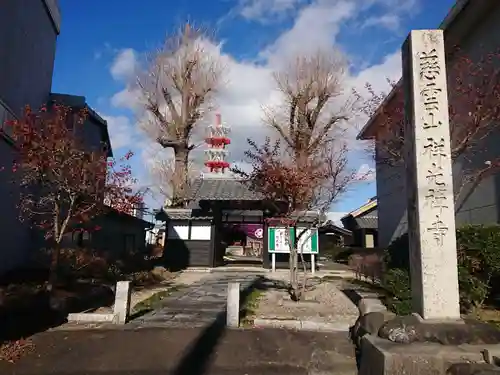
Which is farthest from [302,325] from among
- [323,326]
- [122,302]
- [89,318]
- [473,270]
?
[89,318]

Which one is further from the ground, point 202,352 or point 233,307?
point 233,307

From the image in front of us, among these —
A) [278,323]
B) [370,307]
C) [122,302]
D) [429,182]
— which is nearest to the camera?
[429,182]

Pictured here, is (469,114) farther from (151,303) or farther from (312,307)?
(151,303)

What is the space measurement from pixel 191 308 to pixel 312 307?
3.06 m

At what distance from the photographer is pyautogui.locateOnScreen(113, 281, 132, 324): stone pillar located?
780 cm

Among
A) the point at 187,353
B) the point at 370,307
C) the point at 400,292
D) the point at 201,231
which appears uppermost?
the point at 201,231

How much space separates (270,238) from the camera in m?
19.5

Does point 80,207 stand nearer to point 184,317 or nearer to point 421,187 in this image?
point 184,317

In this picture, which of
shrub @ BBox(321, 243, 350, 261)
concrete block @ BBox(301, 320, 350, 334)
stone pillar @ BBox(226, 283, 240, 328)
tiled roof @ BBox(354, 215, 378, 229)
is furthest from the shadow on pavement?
tiled roof @ BBox(354, 215, 378, 229)

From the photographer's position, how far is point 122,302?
25.8ft

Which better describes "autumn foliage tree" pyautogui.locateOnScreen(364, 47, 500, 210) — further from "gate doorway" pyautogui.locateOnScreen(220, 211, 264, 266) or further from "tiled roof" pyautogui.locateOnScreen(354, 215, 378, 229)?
"gate doorway" pyautogui.locateOnScreen(220, 211, 264, 266)

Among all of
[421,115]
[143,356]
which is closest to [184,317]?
[143,356]

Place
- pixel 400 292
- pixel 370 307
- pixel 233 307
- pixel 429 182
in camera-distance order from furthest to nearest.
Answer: pixel 233 307, pixel 400 292, pixel 370 307, pixel 429 182

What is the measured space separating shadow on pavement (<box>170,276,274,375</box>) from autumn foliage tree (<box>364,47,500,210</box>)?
17.8 feet
